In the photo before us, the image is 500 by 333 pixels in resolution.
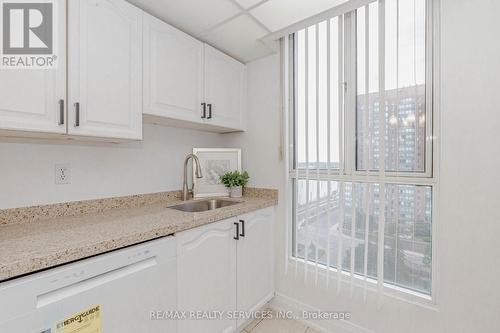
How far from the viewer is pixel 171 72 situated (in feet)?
4.91

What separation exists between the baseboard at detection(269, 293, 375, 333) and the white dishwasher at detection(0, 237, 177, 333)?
104cm

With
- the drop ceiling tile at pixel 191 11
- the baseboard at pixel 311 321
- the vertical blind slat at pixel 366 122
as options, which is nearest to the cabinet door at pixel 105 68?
the drop ceiling tile at pixel 191 11

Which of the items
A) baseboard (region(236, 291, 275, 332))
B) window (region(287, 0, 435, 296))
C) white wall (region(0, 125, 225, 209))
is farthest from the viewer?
baseboard (region(236, 291, 275, 332))

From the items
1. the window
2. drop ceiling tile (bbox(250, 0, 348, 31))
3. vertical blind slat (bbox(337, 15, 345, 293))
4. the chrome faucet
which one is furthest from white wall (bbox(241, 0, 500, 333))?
the chrome faucet

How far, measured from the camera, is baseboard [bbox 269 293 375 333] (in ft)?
5.10

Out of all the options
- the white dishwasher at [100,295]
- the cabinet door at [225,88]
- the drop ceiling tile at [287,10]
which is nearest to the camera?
the white dishwasher at [100,295]

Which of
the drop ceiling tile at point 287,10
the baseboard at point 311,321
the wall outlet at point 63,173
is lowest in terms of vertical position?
the baseboard at point 311,321

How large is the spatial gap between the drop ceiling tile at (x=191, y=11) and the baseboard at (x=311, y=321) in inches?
86.3

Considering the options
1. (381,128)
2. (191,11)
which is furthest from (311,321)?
(191,11)

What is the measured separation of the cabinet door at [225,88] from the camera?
176cm

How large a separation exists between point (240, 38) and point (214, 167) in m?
1.09

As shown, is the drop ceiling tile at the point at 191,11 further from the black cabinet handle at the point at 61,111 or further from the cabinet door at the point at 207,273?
the cabinet door at the point at 207,273

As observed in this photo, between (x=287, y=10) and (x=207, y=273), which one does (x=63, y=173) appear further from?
(x=287, y=10)

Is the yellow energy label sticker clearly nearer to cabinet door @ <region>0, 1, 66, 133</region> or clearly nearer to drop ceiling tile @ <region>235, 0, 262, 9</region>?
cabinet door @ <region>0, 1, 66, 133</region>
